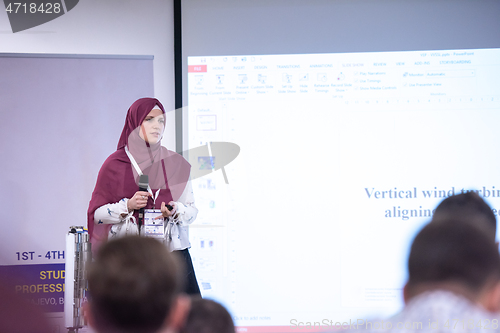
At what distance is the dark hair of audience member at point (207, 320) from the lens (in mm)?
853

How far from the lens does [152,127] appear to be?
7.23 feet

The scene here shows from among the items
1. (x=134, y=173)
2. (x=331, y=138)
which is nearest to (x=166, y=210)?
(x=134, y=173)

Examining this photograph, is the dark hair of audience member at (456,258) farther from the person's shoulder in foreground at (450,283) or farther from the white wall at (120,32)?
the white wall at (120,32)

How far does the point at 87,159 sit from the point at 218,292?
4.10 ft

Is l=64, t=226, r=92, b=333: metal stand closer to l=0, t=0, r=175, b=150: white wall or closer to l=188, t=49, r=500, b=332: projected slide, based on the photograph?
l=188, t=49, r=500, b=332: projected slide

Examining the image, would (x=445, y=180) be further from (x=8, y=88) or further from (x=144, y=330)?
(x=8, y=88)

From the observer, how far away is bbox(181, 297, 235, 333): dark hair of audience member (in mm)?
853

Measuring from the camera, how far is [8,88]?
8.55 ft

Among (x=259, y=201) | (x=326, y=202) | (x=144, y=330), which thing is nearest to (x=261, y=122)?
(x=259, y=201)

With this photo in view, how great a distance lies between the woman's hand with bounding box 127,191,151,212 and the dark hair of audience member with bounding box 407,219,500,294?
4.85 ft

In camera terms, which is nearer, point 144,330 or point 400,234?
point 144,330

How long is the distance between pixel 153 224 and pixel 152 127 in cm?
56

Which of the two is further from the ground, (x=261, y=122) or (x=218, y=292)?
(x=261, y=122)

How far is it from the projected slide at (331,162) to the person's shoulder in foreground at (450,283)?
1822 millimetres
